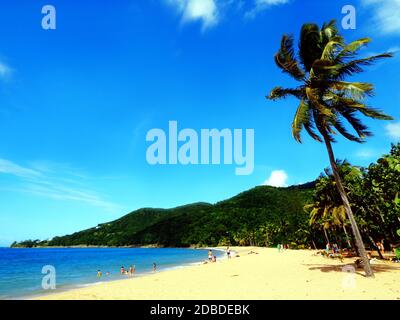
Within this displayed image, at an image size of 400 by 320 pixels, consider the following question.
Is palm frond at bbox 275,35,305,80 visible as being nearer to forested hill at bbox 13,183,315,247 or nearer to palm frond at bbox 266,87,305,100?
palm frond at bbox 266,87,305,100

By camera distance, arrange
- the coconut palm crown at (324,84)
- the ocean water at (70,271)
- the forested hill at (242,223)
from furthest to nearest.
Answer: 1. the forested hill at (242,223)
2. the ocean water at (70,271)
3. the coconut palm crown at (324,84)

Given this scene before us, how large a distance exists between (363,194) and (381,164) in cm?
320

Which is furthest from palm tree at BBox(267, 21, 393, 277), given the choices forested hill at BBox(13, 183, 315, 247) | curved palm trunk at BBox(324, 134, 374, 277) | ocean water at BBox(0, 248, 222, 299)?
forested hill at BBox(13, 183, 315, 247)

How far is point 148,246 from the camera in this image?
192875mm

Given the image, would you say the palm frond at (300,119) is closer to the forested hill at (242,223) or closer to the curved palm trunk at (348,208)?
the curved palm trunk at (348,208)

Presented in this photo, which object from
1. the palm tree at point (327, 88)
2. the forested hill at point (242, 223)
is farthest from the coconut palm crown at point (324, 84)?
the forested hill at point (242, 223)

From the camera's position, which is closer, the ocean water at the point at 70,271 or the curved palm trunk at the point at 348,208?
the curved palm trunk at the point at 348,208

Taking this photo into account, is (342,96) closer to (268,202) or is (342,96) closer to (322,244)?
(322,244)

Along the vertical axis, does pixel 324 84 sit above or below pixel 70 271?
above

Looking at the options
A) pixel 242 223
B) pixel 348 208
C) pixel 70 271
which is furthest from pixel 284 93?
pixel 242 223

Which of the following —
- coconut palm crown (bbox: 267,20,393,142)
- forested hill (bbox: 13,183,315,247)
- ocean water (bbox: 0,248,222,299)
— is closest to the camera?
coconut palm crown (bbox: 267,20,393,142)

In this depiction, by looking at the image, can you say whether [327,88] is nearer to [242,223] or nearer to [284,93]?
[284,93]

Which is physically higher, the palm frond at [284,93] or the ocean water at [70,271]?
the palm frond at [284,93]
